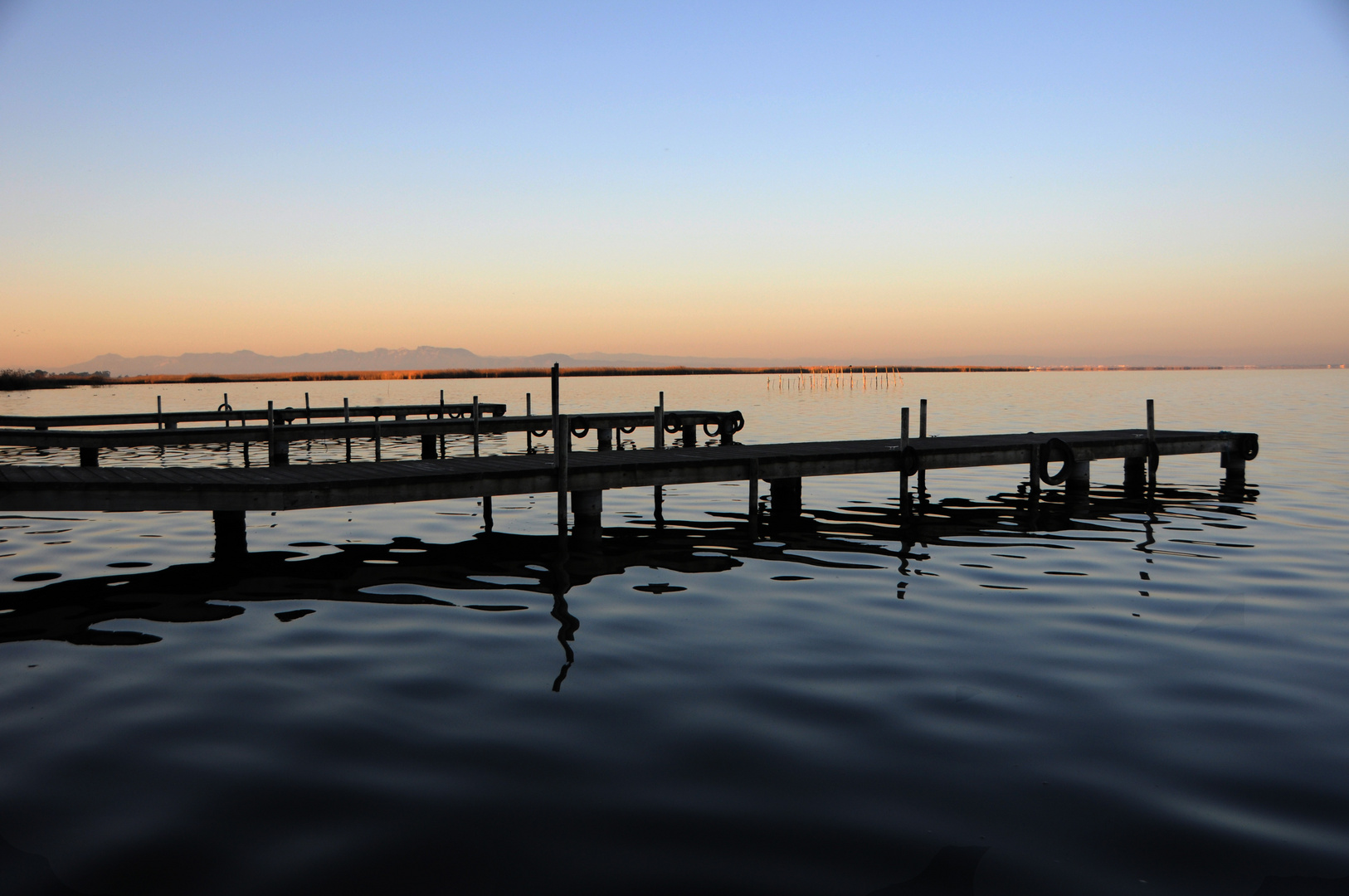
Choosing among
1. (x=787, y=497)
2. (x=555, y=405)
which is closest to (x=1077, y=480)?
(x=787, y=497)

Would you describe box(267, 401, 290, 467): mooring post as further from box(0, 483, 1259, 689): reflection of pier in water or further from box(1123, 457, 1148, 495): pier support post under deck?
box(1123, 457, 1148, 495): pier support post under deck

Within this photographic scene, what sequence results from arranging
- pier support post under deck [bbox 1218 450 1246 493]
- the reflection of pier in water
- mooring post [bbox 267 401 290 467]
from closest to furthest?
the reflection of pier in water
pier support post under deck [bbox 1218 450 1246 493]
mooring post [bbox 267 401 290 467]

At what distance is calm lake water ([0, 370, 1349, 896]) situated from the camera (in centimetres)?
462

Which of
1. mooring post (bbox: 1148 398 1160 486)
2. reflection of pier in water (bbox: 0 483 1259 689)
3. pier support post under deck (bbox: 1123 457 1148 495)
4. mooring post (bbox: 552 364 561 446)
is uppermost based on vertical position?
mooring post (bbox: 552 364 561 446)

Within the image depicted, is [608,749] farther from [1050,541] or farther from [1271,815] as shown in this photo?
[1050,541]

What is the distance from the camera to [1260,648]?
8.15 m

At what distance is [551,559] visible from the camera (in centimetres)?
1284

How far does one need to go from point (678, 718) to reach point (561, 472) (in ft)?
24.2

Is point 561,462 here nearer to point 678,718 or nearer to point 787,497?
point 787,497

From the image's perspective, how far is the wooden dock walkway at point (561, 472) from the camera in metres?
11.4

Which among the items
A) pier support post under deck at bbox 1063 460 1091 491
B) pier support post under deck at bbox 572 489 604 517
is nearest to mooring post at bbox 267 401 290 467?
pier support post under deck at bbox 572 489 604 517

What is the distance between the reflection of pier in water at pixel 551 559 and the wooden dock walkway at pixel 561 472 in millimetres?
860

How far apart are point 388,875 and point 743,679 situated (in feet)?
11.7

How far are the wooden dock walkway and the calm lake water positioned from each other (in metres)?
1.02
